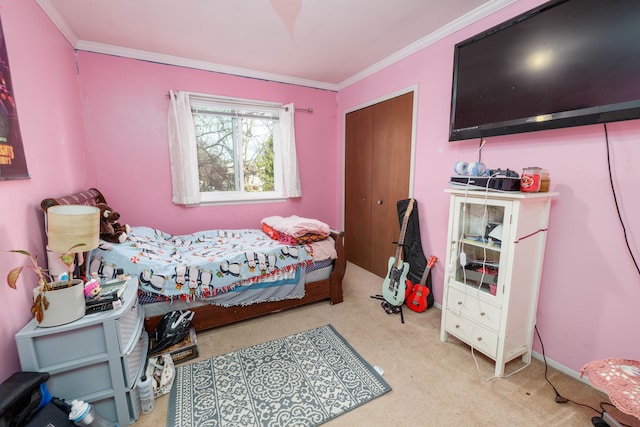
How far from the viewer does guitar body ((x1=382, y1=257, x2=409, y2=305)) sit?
96.0 inches

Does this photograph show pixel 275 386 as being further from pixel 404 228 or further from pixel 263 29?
pixel 263 29

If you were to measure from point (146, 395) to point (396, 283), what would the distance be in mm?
1972

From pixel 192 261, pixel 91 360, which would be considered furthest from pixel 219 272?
pixel 91 360

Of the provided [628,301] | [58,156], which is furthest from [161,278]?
[628,301]

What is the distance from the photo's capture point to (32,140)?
1.60 m

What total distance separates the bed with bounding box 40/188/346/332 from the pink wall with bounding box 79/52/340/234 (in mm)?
390

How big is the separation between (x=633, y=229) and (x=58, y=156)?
3.65m

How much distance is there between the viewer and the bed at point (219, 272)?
6.28 feet

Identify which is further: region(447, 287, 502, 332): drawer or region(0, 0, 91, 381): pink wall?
region(447, 287, 502, 332): drawer

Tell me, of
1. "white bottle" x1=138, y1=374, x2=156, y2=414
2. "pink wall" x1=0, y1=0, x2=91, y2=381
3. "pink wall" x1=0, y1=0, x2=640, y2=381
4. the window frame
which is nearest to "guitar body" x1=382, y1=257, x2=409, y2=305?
"pink wall" x1=0, y1=0, x2=640, y2=381

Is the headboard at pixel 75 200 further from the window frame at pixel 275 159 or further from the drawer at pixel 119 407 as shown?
the drawer at pixel 119 407

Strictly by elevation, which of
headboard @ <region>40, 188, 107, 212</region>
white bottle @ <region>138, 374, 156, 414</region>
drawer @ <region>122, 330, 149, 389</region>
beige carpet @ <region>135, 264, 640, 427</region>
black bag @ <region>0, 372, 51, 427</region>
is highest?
headboard @ <region>40, 188, 107, 212</region>

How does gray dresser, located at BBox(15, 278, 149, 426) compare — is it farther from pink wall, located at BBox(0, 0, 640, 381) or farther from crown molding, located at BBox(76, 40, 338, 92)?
crown molding, located at BBox(76, 40, 338, 92)

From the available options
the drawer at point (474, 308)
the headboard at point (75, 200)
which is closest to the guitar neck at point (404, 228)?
the drawer at point (474, 308)
